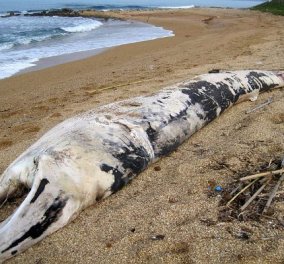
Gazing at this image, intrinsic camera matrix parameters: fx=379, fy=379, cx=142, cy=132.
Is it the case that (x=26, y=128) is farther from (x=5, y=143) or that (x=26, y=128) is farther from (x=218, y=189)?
(x=218, y=189)

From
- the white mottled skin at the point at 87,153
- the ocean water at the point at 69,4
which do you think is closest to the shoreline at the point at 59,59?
the white mottled skin at the point at 87,153

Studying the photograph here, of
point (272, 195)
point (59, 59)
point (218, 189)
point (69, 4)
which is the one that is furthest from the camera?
point (69, 4)

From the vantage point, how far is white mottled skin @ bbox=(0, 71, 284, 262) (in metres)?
2.90

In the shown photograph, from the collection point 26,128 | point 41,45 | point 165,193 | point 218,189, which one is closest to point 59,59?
point 41,45

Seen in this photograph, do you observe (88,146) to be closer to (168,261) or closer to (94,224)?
(94,224)

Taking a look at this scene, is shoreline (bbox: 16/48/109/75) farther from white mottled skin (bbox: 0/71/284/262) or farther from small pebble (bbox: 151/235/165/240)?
small pebble (bbox: 151/235/165/240)

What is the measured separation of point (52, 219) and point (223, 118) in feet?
10.3

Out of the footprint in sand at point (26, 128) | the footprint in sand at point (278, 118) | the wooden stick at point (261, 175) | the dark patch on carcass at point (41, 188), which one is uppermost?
the dark patch on carcass at point (41, 188)

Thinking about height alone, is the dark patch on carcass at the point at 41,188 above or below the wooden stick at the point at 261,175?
above

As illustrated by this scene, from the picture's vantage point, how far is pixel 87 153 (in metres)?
3.39

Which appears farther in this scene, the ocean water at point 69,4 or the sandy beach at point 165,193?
the ocean water at point 69,4

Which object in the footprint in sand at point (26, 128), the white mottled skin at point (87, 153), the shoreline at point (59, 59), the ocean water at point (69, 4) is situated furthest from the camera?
the ocean water at point (69, 4)

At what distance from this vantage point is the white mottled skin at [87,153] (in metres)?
2.90

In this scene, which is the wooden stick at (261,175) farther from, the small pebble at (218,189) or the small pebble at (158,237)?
the small pebble at (158,237)
